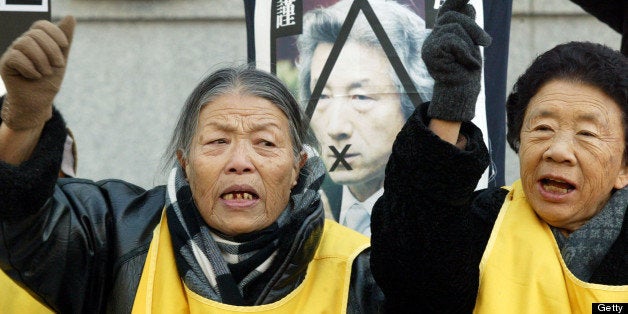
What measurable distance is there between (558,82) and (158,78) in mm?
4151

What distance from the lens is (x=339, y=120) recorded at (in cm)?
402

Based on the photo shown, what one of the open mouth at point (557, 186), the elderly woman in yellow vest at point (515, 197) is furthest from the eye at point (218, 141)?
the open mouth at point (557, 186)

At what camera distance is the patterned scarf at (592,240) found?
9.39 feet

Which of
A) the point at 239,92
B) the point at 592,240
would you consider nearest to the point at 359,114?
the point at 239,92

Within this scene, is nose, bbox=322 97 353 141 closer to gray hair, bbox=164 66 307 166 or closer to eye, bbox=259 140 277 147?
gray hair, bbox=164 66 307 166

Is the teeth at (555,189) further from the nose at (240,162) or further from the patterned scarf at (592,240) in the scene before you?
the nose at (240,162)

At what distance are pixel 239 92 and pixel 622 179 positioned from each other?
1.07m

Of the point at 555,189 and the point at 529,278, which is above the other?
the point at 555,189

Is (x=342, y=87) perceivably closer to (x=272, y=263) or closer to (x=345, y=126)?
(x=345, y=126)

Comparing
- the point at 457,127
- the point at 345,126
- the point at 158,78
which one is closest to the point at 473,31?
the point at 457,127

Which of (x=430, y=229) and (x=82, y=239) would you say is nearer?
(x=430, y=229)

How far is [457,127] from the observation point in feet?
9.04

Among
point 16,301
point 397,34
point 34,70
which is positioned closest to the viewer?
point 34,70
